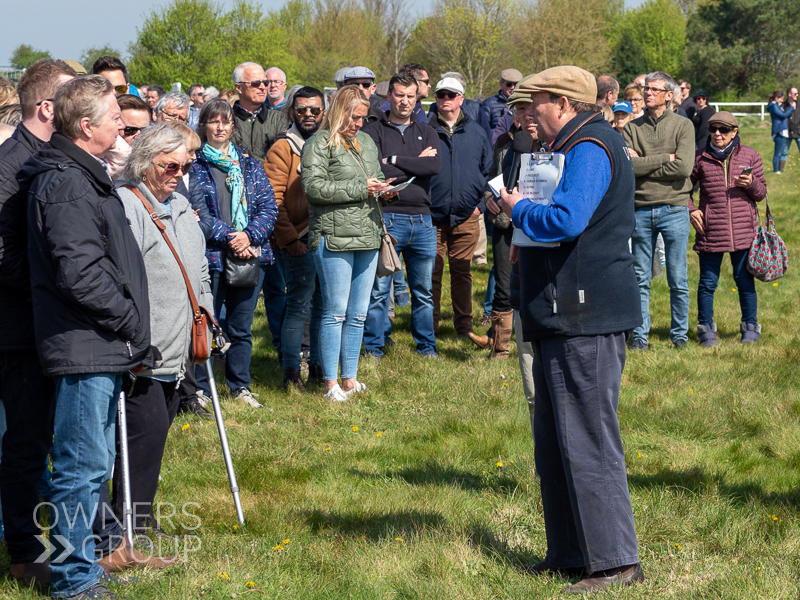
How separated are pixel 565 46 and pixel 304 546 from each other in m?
47.5

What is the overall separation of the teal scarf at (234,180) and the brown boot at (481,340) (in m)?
2.85

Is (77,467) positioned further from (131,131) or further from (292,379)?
(292,379)

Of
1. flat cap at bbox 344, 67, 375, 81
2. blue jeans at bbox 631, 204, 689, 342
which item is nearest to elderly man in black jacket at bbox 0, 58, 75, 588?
flat cap at bbox 344, 67, 375, 81

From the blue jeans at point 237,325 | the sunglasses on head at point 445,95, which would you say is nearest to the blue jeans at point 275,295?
the blue jeans at point 237,325

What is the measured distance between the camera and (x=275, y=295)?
25.2 feet

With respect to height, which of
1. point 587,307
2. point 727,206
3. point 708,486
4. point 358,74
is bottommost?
point 708,486

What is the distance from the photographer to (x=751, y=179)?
789 centimetres

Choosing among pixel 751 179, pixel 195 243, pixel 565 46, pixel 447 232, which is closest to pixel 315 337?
pixel 447 232

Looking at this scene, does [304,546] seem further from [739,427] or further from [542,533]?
[739,427]

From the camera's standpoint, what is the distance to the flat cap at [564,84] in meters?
3.37

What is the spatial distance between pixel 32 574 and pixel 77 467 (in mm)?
686

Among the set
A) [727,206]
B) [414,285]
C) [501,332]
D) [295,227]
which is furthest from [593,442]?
[727,206]

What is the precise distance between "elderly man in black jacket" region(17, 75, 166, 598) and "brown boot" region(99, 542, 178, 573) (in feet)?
1.09

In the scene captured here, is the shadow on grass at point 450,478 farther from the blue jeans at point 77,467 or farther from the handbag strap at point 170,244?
the blue jeans at point 77,467
